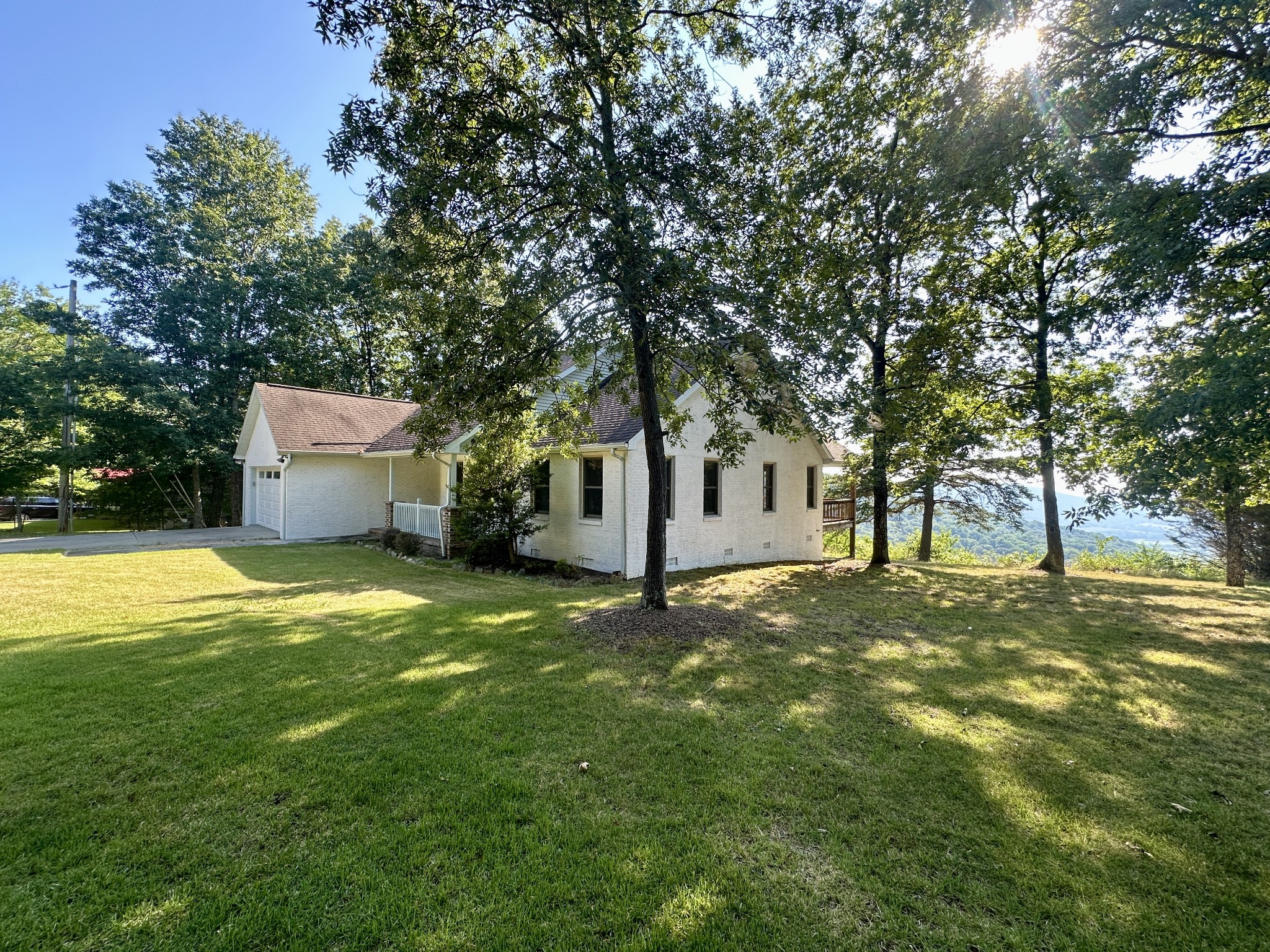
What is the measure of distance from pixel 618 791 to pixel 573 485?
8896 millimetres

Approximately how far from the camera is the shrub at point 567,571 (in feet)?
35.8

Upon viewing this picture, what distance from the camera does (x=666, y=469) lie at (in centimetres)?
1175

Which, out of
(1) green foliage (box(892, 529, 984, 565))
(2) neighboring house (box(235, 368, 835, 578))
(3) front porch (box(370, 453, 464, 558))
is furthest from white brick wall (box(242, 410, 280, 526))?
(1) green foliage (box(892, 529, 984, 565))

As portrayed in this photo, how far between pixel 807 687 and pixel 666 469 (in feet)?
23.8

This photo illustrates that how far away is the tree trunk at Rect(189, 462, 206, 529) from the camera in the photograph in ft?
70.4

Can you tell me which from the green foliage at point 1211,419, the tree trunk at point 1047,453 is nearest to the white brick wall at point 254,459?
the green foliage at point 1211,419

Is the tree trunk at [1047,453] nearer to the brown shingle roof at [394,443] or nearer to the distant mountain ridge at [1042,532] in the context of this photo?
the distant mountain ridge at [1042,532]

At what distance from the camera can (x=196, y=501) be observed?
70.8 ft

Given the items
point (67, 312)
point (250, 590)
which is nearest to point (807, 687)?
point (250, 590)

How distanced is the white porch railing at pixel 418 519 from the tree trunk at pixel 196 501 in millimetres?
11855

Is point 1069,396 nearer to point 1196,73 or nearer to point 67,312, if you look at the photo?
point 1196,73

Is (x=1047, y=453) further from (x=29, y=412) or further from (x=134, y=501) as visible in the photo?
(x=29, y=412)

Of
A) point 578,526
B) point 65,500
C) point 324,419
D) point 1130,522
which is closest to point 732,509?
point 578,526

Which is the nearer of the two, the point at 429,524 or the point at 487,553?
the point at 487,553
